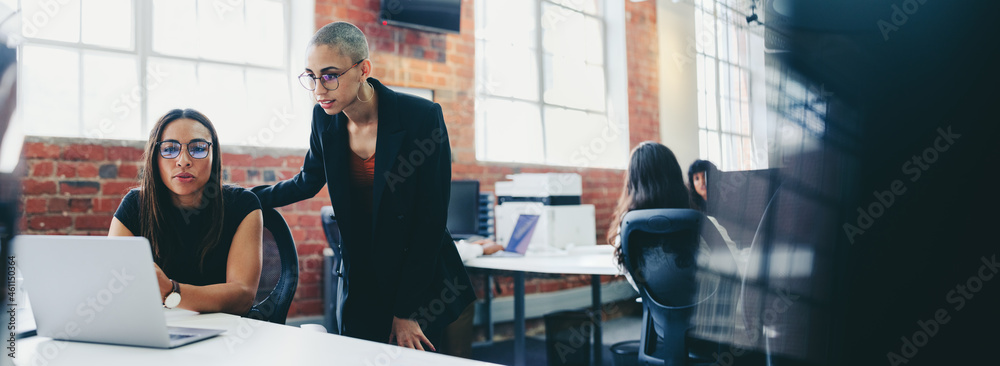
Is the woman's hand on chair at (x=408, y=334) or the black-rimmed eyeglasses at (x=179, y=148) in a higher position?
the black-rimmed eyeglasses at (x=179, y=148)

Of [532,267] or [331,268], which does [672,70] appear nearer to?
[532,267]

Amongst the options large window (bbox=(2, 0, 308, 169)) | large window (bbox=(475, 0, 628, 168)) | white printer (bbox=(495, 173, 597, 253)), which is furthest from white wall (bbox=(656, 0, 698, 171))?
large window (bbox=(2, 0, 308, 169))

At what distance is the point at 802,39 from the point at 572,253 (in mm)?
2892

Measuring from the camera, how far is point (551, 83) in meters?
5.12

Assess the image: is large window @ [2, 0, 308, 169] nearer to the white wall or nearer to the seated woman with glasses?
the seated woman with glasses

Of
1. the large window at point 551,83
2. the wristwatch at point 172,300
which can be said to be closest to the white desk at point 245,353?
the wristwatch at point 172,300

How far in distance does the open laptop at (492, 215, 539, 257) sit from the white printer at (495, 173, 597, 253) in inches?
5.3

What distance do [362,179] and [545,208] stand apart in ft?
6.13

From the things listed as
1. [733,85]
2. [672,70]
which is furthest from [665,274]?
[672,70]

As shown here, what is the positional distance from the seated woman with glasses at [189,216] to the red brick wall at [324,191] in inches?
14.3

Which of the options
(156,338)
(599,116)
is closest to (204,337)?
(156,338)

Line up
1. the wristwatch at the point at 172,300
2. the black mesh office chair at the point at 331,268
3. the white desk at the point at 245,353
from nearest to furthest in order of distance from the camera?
the white desk at the point at 245,353 → the wristwatch at the point at 172,300 → the black mesh office chair at the point at 331,268

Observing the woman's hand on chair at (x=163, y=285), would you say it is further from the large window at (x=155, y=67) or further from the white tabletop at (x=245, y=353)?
the large window at (x=155, y=67)

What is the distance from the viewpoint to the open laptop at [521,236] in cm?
338
